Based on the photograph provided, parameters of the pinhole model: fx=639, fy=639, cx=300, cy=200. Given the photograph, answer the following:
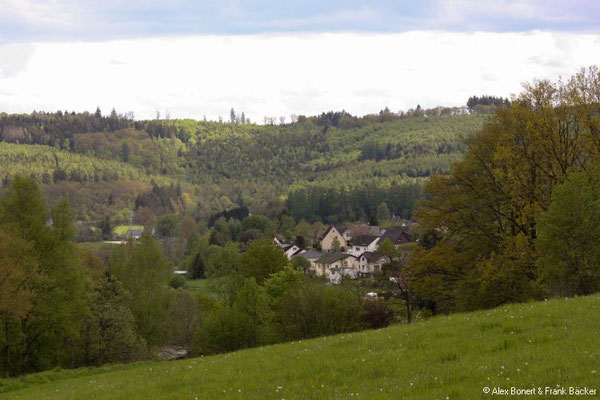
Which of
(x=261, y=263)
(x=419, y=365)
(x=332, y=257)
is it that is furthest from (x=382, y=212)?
(x=419, y=365)

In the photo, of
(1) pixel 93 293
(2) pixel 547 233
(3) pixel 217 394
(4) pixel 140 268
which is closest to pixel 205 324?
(1) pixel 93 293

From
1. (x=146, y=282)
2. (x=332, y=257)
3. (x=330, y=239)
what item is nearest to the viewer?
(x=146, y=282)

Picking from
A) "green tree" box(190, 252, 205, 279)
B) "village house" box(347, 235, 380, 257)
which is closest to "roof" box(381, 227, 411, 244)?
"village house" box(347, 235, 380, 257)

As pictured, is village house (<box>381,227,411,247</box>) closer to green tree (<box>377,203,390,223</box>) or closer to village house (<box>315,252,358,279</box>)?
village house (<box>315,252,358,279</box>)

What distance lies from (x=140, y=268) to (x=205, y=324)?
16.3 meters

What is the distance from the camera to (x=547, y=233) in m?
23.2

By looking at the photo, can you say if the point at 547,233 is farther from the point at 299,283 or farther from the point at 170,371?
the point at 299,283

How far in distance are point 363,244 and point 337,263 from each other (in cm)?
1330

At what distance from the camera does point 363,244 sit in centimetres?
Result: 12075

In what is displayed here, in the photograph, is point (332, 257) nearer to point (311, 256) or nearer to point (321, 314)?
point (311, 256)

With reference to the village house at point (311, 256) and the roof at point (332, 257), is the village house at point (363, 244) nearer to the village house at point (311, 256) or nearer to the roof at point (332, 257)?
the village house at point (311, 256)

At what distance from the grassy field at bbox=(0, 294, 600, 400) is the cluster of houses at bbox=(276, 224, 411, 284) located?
236ft

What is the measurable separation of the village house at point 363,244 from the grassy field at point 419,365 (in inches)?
3935

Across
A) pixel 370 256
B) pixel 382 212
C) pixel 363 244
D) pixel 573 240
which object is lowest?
pixel 363 244
